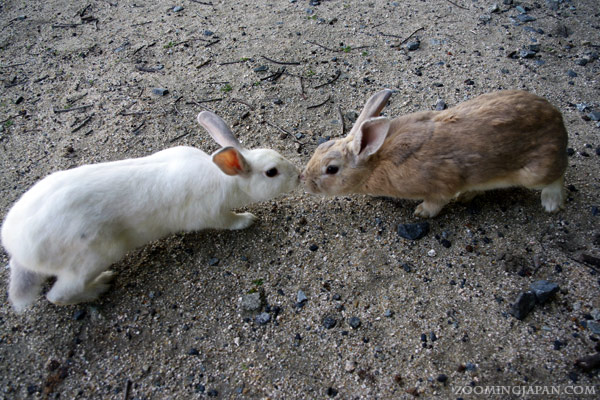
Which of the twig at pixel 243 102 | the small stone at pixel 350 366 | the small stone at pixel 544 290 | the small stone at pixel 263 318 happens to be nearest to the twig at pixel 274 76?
the twig at pixel 243 102

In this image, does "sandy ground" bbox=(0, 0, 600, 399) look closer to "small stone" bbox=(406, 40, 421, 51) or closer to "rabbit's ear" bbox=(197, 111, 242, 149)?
"small stone" bbox=(406, 40, 421, 51)

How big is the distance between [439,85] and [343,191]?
2.24 metres

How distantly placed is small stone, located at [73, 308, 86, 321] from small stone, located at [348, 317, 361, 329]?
2.18 m

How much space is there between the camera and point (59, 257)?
3088 millimetres

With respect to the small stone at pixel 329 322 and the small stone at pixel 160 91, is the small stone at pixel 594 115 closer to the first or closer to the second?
the small stone at pixel 329 322

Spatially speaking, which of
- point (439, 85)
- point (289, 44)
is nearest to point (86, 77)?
point (289, 44)

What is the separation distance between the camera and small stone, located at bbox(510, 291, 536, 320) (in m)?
3.10

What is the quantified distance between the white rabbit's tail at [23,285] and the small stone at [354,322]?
2.48m

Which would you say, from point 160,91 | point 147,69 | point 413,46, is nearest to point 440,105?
point 413,46

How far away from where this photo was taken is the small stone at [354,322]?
3189 millimetres

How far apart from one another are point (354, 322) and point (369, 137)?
5.07ft

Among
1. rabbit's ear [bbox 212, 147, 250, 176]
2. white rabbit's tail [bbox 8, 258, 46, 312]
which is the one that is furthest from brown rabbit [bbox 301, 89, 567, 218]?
white rabbit's tail [bbox 8, 258, 46, 312]

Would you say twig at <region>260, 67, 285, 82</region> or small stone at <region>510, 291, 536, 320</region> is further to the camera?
twig at <region>260, 67, 285, 82</region>

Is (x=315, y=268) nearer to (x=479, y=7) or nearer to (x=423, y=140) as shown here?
(x=423, y=140)
